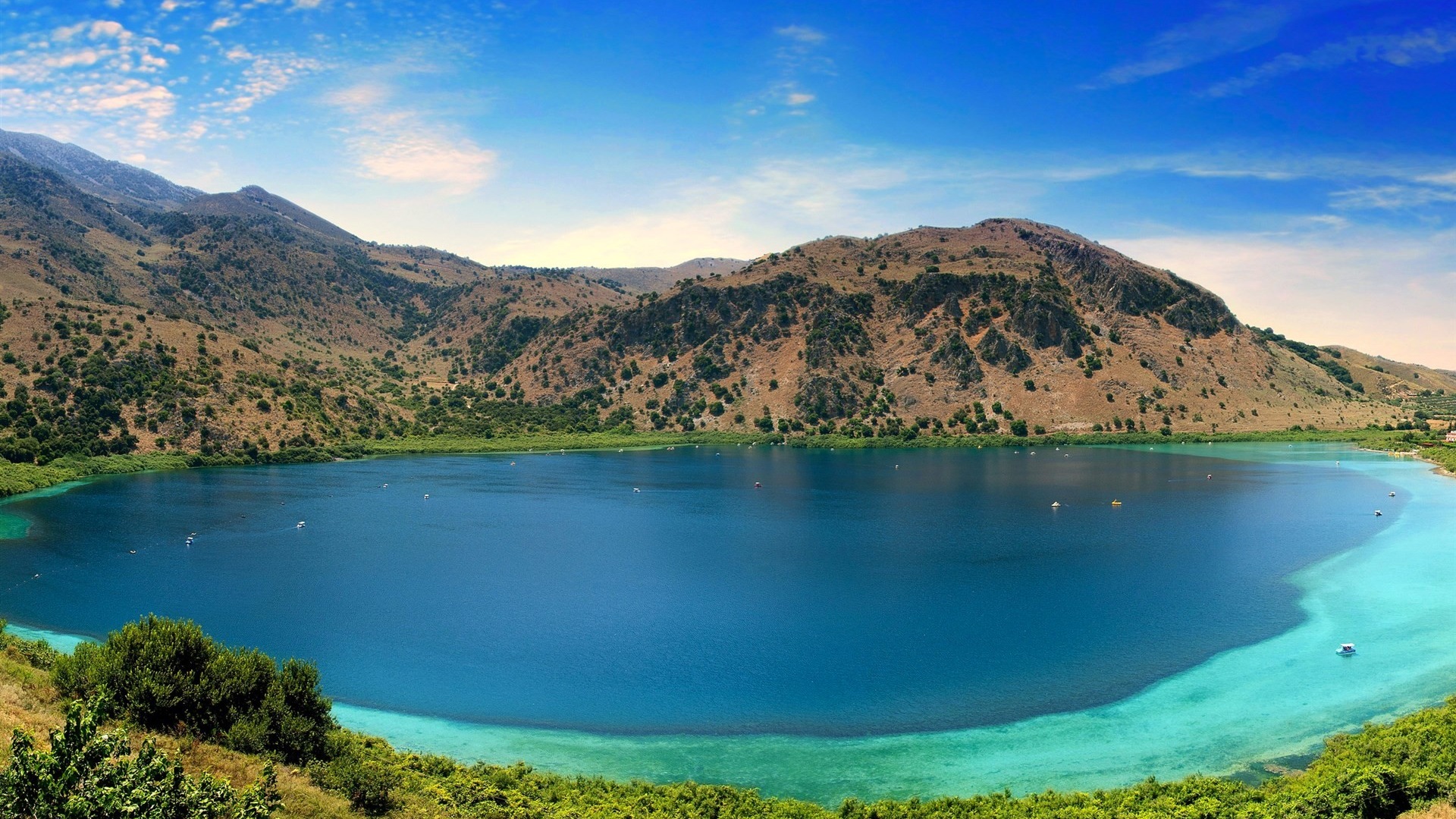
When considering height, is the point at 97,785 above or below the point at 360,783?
above

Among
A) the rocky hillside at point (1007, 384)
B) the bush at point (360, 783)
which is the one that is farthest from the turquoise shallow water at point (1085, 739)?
the rocky hillside at point (1007, 384)

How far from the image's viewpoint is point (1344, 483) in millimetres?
108062

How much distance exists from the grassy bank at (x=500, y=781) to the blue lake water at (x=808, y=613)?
10.1 ft

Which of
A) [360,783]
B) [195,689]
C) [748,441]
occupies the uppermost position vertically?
[748,441]

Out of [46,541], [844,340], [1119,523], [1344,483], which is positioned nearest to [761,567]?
[1119,523]

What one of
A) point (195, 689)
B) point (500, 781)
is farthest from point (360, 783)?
point (195, 689)

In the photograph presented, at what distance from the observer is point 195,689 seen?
2642 cm

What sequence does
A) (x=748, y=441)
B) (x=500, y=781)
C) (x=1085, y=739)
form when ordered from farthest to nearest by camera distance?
(x=748, y=441), (x=1085, y=739), (x=500, y=781)

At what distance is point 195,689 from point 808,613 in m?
33.4

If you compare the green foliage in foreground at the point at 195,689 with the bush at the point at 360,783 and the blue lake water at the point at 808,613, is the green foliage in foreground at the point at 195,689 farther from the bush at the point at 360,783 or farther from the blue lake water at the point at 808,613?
the blue lake water at the point at 808,613

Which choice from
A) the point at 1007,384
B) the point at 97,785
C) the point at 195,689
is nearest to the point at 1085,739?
the point at 195,689

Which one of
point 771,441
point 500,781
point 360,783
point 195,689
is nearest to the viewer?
point 360,783

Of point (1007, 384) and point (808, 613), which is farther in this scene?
point (1007, 384)

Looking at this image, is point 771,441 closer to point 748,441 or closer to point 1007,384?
point 748,441
